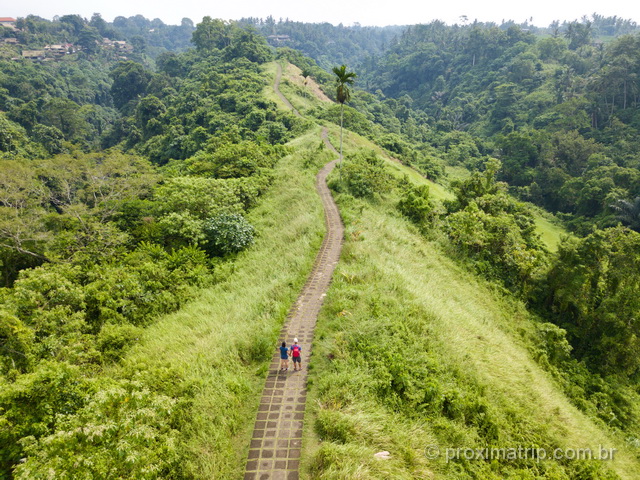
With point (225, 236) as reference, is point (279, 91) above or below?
above

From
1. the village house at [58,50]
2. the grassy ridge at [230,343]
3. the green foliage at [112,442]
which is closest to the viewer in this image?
the green foliage at [112,442]

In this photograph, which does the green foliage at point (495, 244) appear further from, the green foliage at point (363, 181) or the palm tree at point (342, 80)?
the palm tree at point (342, 80)

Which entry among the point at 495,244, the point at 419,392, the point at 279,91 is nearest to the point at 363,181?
the point at 495,244

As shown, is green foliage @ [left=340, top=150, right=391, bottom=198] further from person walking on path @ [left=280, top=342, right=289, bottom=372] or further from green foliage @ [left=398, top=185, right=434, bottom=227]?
person walking on path @ [left=280, top=342, right=289, bottom=372]

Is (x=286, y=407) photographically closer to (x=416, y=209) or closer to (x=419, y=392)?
(x=419, y=392)

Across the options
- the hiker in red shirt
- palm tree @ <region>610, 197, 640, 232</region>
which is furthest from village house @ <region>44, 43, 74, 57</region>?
palm tree @ <region>610, 197, 640, 232</region>

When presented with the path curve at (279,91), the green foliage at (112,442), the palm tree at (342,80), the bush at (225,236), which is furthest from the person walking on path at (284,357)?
the path curve at (279,91)

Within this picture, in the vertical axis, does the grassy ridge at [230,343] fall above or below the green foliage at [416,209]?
below

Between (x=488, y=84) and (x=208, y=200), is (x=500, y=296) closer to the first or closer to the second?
(x=208, y=200)
